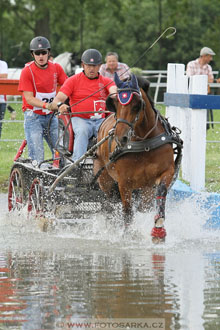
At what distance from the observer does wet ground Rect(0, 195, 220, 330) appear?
5469 mm

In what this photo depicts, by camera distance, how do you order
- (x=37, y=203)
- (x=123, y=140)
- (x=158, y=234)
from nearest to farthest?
1. (x=123, y=140)
2. (x=158, y=234)
3. (x=37, y=203)

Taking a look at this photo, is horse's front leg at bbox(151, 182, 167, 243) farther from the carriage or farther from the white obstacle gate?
the white obstacle gate

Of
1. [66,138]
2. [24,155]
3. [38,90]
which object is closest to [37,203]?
[66,138]

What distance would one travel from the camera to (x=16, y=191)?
1049 cm

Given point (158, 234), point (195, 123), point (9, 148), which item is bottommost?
point (158, 234)

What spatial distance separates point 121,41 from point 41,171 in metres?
33.1

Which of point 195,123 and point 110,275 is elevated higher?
point 195,123

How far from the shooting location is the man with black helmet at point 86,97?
31.3 ft

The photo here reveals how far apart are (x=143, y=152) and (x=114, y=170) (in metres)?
0.49

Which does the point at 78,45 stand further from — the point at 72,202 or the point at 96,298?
the point at 96,298

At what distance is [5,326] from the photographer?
530 cm

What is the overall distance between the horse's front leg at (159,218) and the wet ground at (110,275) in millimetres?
109

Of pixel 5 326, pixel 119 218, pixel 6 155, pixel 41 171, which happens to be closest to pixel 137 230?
pixel 119 218

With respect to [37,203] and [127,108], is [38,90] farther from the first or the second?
[127,108]
